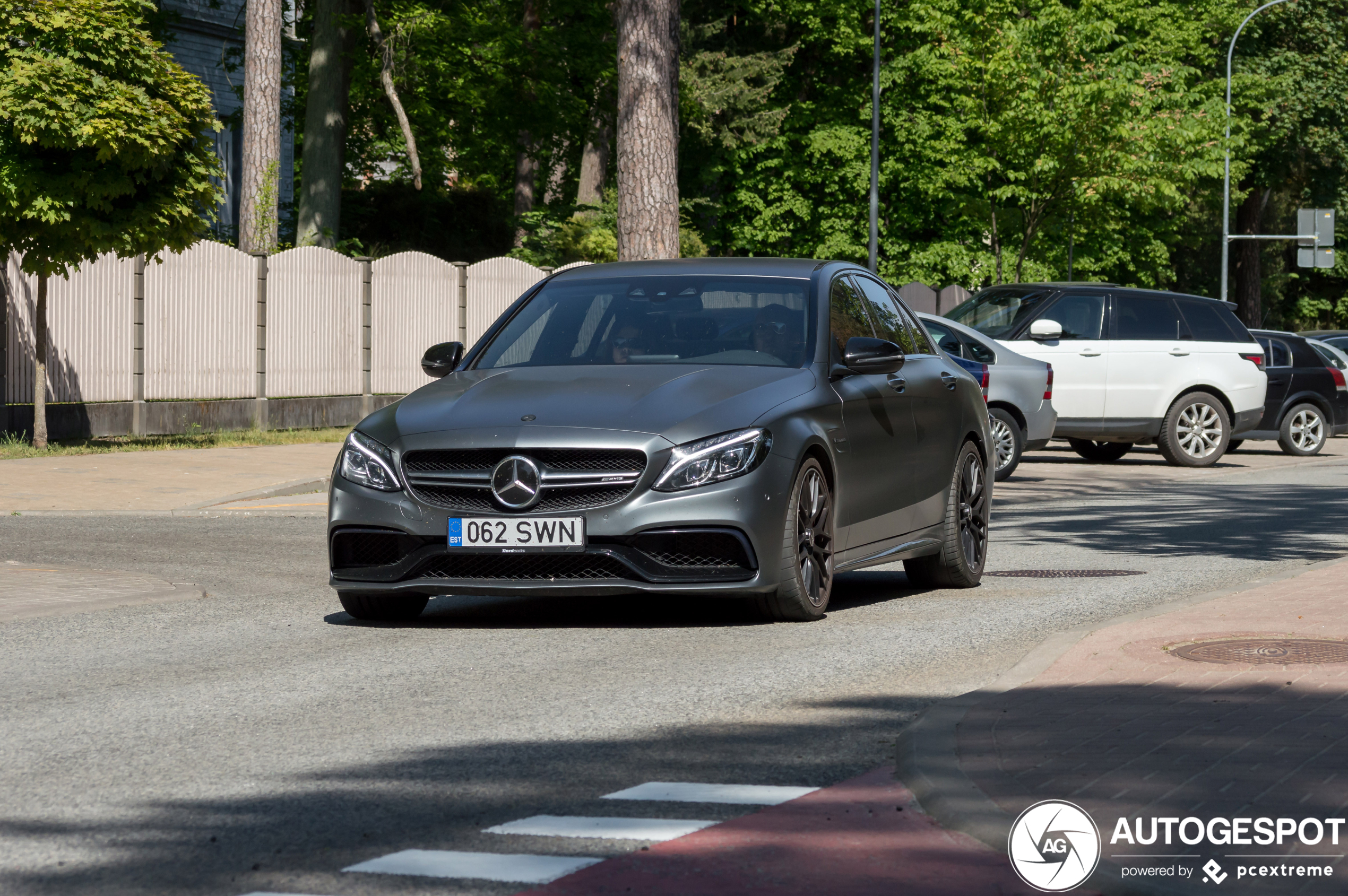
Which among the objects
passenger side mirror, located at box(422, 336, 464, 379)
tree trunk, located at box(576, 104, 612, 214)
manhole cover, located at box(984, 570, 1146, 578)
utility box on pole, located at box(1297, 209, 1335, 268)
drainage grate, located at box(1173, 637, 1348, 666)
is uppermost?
tree trunk, located at box(576, 104, 612, 214)

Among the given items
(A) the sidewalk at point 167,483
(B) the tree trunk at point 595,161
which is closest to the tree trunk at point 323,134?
(B) the tree trunk at point 595,161

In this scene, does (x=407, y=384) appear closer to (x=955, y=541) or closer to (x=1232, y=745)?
(x=955, y=541)

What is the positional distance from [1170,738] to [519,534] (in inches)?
128

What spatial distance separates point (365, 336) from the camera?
27.0 metres

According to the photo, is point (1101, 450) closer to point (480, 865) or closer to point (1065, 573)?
point (1065, 573)

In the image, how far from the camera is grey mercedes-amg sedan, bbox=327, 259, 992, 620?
812 centimetres

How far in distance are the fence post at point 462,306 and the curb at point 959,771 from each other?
21708mm

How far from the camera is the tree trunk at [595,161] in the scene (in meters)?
45.4

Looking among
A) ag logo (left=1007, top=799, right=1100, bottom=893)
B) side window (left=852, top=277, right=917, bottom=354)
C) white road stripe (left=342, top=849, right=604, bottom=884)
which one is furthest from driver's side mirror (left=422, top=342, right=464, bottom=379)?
ag logo (left=1007, top=799, right=1100, bottom=893)

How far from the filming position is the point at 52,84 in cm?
1828

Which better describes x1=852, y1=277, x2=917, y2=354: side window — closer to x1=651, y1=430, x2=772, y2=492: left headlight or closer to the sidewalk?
x1=651, y1=430, x2=772, y2=492: left headlight

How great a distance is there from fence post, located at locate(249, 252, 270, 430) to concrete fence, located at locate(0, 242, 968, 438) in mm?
19

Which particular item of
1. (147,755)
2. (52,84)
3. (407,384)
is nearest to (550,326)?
(147,755)

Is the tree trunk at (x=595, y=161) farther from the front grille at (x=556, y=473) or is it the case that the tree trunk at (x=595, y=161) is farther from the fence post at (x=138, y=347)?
the front grille at (x=556, y=473)
